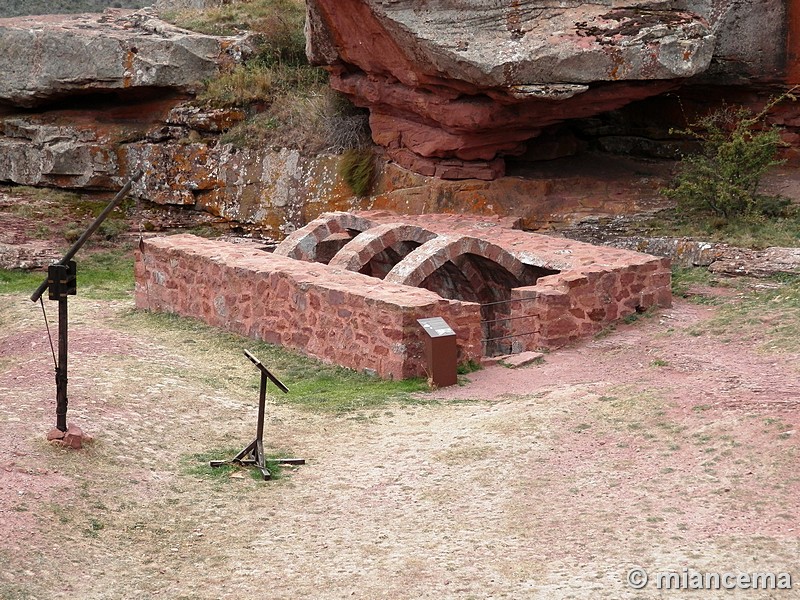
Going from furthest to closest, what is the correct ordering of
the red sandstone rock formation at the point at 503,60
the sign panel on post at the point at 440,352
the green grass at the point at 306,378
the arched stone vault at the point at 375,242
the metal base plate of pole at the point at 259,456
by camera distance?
the red sandstone rock formation at the point at 503,60 → the arched stone vault at the point at 375,242 → the sign panel on post at the point at 440,352 → the green grass at the point at 306,378 → the metal base plate of pole at the point at 259,456

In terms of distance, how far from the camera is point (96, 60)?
1998 cm

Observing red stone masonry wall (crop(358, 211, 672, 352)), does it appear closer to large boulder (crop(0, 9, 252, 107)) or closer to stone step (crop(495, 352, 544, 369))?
stone step (crop(495, 352, 544, 369))

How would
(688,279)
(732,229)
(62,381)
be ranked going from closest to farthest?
(62,381) < (688,279) < (732,229)

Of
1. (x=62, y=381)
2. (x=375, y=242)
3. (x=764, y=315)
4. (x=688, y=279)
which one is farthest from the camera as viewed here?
(x=688, y=279)

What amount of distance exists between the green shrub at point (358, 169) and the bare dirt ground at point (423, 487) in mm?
7385

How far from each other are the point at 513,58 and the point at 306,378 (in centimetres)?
609

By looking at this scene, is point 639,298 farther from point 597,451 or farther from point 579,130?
point 579,130

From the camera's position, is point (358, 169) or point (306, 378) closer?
point (306, 378)

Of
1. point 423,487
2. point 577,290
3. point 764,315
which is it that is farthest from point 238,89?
point 423,487

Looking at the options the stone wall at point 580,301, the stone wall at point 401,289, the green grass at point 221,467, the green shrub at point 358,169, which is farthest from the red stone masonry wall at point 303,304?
the green shrub at point 358,169

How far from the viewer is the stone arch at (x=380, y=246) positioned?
1400 centimetres

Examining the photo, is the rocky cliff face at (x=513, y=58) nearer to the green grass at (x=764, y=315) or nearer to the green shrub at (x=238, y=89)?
the green shrub at (x=238, y=89)

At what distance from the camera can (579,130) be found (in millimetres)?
19047

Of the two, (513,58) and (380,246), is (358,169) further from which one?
(380,246)
